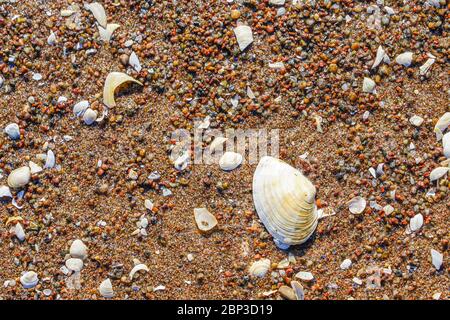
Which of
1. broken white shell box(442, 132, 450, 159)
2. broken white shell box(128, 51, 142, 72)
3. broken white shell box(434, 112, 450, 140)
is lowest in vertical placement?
broken white shell box(442, 132, 450, 159)

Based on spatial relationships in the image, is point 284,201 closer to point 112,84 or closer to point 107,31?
point 112,84

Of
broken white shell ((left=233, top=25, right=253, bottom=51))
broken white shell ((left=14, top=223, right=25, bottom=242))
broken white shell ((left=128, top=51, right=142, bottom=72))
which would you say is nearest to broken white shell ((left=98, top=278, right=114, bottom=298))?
broken white shell ((left=14, top=223, right=25, bottom=242))

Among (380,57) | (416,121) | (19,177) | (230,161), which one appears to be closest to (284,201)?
(230,161)

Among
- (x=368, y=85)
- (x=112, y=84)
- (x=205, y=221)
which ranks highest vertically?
(x=112, y=84)

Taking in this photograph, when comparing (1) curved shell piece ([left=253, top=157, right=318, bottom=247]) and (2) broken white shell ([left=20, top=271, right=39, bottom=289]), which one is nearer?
(1) curved shell piece ([left=253, top=157, right=318, bottom=247])

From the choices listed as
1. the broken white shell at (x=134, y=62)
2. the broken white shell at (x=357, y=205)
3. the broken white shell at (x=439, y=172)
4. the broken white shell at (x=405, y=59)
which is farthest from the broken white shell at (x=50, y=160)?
the broken white shell at (x=439, y=172)

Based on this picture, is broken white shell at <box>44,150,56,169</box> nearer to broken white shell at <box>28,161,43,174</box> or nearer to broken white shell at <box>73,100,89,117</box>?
broken white shell at <box>28,161,43,174</box>
